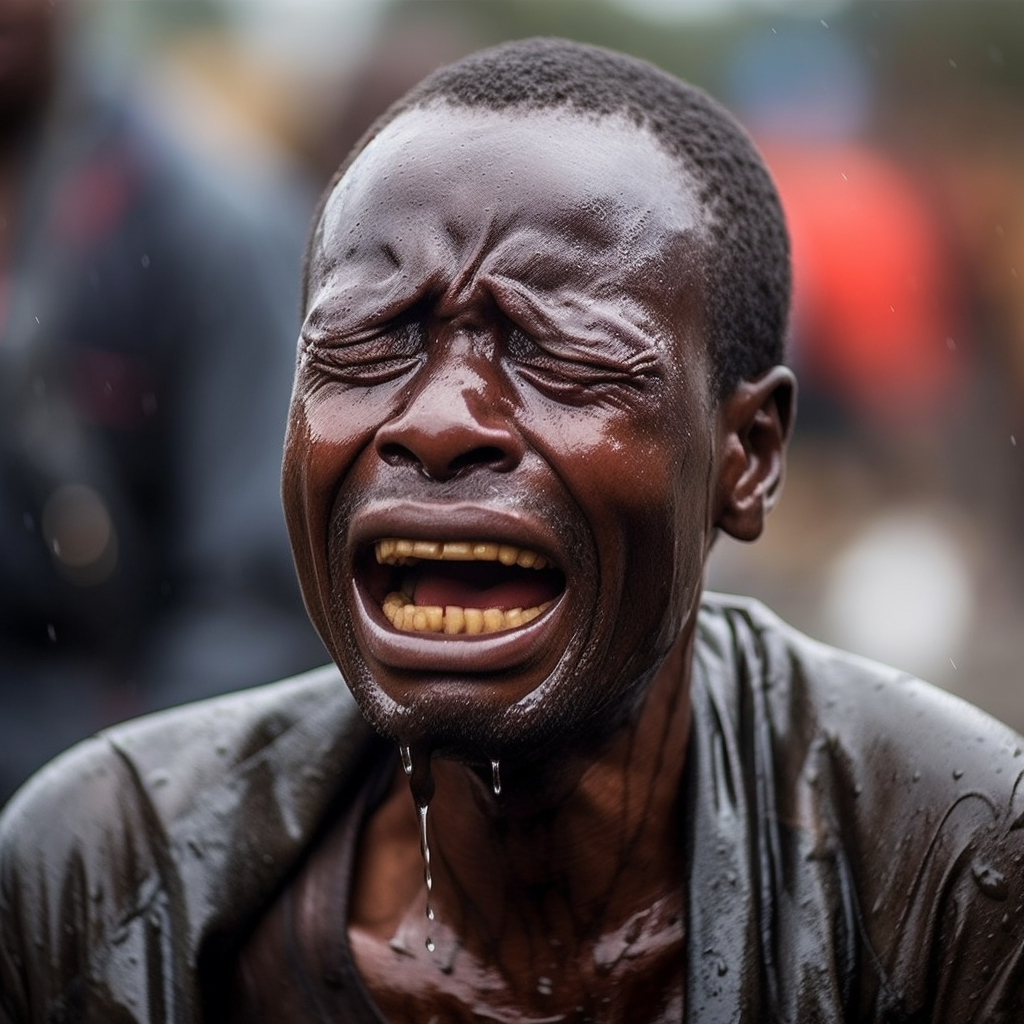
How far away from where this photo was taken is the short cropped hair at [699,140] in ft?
10.1

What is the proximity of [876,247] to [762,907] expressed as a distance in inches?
221

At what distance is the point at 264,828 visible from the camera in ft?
10.9

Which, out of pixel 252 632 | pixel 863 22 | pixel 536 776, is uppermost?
→ pixel 863 22

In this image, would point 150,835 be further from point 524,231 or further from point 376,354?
point 524,231

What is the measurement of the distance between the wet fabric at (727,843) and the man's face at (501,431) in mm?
373

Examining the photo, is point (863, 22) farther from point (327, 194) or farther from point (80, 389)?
point (327, 194)

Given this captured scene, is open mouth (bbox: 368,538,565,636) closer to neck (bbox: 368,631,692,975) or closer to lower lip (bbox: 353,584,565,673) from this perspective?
lower lip (bbox: 353,584,565,673)

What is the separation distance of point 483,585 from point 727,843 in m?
0.60

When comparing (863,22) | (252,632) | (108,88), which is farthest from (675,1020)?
(863,22)

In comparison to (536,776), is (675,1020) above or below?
below

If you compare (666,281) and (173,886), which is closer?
(666,281)

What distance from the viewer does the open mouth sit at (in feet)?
9.10

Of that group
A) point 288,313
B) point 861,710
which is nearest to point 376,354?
point 861,710

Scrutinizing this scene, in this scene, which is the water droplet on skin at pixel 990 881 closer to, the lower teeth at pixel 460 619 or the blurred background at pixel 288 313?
the lower teeth at pixel 460 619
